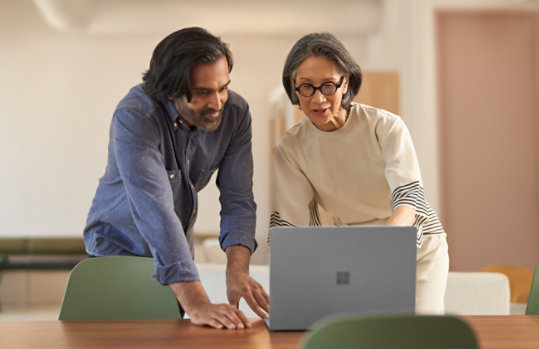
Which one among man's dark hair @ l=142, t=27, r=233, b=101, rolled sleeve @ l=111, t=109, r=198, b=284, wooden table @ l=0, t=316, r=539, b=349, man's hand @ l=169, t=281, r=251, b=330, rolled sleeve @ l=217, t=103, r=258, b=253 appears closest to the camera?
wooden table @ l=0, t=316, r=539, b=349

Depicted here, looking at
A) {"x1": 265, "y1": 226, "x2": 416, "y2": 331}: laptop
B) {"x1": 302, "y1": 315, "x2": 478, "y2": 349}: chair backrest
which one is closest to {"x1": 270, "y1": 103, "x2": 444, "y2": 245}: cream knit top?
{"x1": 265, "y1": 226, "x2": 416, "y2": 331}: laptop

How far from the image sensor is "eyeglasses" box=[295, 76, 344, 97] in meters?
2.18

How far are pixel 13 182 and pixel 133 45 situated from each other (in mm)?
1886

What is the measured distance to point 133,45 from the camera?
23.5 ft

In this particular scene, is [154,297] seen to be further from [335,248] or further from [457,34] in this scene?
[457,34]

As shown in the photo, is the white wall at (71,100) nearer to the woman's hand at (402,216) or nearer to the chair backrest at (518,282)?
the chair backrest at (518,282)

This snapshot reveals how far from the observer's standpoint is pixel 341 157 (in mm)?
2291

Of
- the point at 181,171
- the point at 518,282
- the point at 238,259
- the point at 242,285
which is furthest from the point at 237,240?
the point at 518,282

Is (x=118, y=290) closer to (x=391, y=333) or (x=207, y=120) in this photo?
(x=207, y=120)

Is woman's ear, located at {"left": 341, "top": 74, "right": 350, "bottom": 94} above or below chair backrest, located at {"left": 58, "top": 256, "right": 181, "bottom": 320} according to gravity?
above

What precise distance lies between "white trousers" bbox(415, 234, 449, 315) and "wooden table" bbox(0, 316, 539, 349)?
0.33 m

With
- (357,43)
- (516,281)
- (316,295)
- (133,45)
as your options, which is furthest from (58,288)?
(316,295)

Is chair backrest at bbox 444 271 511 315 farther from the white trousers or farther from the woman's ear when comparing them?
the woman's ear

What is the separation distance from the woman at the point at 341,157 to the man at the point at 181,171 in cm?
16
